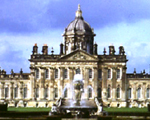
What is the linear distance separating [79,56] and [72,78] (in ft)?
10.8

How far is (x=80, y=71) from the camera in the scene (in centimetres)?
8394

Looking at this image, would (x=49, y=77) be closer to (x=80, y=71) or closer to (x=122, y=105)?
(x=80, y=71)

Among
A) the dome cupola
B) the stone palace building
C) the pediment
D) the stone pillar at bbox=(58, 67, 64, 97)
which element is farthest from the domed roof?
the stone pillar at bbox=(58, 67, 64, 97)

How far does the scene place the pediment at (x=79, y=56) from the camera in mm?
84062

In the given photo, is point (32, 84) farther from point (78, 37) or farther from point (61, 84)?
point (78, 37)

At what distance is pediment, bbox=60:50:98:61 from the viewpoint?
8406 cm

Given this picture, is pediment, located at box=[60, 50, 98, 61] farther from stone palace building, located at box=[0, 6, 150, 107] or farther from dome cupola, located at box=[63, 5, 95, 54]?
dome cupola, located at box=[63, 5, 95, 54]

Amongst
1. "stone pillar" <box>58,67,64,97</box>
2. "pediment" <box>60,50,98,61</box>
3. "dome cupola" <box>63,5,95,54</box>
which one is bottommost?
"stone pillar" <box>58,67,64,97</box>

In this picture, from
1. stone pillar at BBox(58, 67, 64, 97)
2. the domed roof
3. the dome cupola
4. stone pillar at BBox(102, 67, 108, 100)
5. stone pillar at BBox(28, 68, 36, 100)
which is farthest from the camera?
the domed roof

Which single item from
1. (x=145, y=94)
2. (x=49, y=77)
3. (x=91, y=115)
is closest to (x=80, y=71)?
(x=49, y=77)

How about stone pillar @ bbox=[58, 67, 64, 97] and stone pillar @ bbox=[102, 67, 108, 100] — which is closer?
stone pillar @ bbox=[58, 67, 64, 97]

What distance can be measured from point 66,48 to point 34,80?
6.90m

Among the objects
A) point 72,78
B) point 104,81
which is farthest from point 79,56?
point 104,81

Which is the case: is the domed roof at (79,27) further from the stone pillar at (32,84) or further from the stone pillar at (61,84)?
the stone pillar at (32,84)
